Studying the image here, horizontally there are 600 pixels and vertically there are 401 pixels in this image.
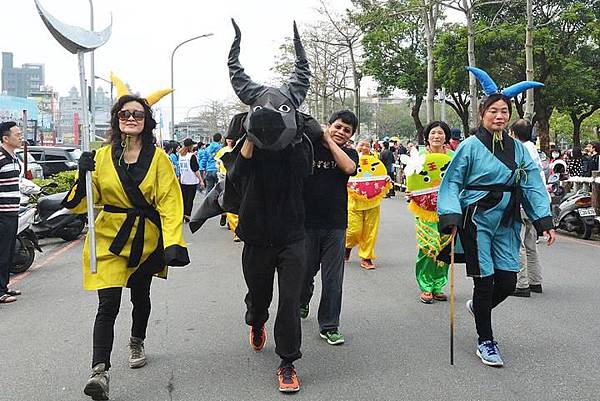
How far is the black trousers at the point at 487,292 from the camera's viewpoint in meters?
4.82

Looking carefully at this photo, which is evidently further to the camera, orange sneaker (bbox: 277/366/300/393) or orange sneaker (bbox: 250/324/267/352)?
orange sneaker (bbox: 250/324/267/352)

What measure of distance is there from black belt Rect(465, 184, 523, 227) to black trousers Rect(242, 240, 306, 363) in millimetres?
1397

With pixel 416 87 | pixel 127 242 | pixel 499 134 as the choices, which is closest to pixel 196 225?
pixel 127 242

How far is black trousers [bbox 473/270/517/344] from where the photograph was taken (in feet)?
15.8

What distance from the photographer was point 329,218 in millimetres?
5141

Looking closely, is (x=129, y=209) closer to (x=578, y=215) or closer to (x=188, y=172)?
(x=188, y=172)

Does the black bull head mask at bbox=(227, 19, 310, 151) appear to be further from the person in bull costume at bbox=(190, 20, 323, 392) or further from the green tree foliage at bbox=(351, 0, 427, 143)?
the green tree foliage at bbox=(351, 0, 427, 143)

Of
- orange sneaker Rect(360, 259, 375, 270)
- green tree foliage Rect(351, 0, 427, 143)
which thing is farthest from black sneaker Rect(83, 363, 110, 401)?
green tree foliage Rect(351, 0, 427, 143)

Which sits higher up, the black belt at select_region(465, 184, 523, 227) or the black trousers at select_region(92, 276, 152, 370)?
the black belt at select_region(465, 184, 523, 227)

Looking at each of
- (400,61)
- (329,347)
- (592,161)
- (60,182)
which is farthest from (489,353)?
(400,61)

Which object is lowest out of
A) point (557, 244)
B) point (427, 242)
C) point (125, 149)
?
point (557, 244)

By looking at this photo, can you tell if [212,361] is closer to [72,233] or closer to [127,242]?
[127,242]

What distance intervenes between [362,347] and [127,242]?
199 centimetres

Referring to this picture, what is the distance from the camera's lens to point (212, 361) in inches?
192
